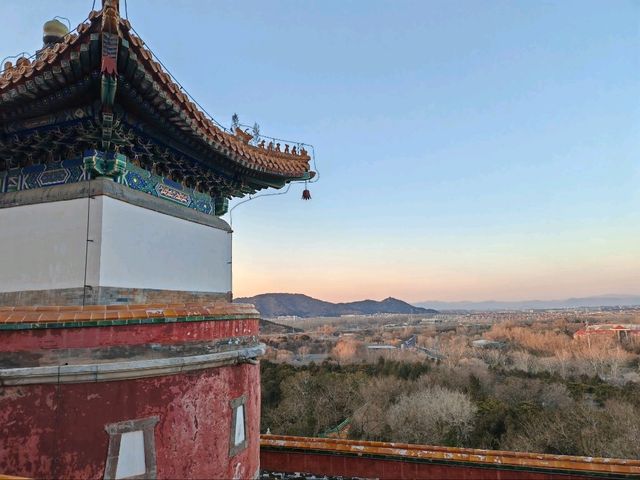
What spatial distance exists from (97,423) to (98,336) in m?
0.77

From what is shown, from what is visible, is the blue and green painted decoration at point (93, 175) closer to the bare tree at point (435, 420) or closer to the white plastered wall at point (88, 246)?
the white plastered wall at point (88, 246)

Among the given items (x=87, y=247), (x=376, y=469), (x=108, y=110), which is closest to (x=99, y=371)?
(x=87, y=247)

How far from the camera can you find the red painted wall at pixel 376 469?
6.86 m

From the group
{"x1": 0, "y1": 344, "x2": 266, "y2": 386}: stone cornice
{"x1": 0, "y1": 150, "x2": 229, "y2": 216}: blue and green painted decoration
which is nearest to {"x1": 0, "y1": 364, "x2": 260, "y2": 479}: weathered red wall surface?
{"x1": 0, "y1": 344, "x2": 266, "y2": 386}: stone cornice

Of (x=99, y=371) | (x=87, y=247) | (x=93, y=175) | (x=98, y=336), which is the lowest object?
(x=99, y=371)

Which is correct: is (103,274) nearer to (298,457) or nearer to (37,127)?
(37,127)

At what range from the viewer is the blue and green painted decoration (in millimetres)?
4887

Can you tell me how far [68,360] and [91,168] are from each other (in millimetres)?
2054

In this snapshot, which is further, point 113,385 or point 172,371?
point 172,371

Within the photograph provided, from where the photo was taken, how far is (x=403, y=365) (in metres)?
35.8

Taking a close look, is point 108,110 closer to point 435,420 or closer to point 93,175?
point 93,175

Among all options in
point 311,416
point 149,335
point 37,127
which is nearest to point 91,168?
point 37,127

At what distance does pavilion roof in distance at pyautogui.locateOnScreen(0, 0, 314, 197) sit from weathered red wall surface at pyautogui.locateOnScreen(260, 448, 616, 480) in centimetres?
493

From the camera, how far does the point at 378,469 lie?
7.31 meters
